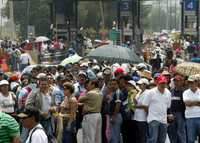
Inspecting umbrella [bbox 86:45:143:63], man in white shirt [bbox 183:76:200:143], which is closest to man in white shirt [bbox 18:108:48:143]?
man in white shirt [bbox 183:76:200:143]

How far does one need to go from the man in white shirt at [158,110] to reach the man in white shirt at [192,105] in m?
0.39

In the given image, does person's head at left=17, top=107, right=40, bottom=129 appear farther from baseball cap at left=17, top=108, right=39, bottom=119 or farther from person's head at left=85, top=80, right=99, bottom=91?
person's head at left=85, top=80, right=99, bottom=91

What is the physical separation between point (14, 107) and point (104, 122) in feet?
6.32

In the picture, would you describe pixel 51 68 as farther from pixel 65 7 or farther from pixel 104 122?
pixel 65 7

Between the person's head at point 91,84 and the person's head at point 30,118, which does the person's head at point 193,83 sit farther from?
the person's head at point 30,118

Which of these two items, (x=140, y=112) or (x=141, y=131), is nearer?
(x=140, y=112)

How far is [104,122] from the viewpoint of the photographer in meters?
14.5

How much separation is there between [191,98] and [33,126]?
6236 millimetres

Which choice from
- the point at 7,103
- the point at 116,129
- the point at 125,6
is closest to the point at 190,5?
the point at 125,6

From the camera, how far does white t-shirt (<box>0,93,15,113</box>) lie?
13320mm

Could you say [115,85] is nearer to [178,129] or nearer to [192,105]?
[192,105]

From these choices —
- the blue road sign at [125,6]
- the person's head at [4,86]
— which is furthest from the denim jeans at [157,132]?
the blue road sign at [125,6]

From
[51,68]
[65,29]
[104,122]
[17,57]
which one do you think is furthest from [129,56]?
[65,29]

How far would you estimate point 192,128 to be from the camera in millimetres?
14047
